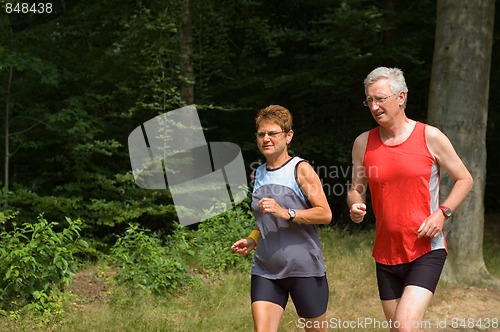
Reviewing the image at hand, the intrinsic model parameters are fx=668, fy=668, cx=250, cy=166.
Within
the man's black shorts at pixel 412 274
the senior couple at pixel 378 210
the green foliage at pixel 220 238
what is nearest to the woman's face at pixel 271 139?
the senior couple at pixel 378 210

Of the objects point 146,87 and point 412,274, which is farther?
point 146,87

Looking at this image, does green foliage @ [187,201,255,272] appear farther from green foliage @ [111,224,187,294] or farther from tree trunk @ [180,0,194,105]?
tree trunk @ [180,0,194,105]

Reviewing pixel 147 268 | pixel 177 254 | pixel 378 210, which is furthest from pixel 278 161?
pixel 177 254

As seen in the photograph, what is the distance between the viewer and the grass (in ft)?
20.7

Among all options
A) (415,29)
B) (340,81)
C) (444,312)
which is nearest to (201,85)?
(340,81)

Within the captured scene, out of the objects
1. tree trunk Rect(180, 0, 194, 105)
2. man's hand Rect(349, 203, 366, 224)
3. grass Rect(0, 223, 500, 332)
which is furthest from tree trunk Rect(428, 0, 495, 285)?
man's hand Rect(349, 203, 366, 224)

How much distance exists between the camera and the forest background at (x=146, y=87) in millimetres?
11508

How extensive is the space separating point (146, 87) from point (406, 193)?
8306 millimetres

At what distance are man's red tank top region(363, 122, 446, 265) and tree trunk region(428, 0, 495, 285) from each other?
218 inches

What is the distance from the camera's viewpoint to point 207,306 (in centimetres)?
733

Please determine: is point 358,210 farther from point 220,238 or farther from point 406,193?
point 220,238

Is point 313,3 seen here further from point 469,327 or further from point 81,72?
point 469,327

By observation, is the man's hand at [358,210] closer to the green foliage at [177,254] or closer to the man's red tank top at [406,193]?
the man's red tank top at [406,193]

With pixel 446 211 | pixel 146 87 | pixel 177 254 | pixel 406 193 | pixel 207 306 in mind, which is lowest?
pixel 207 306
